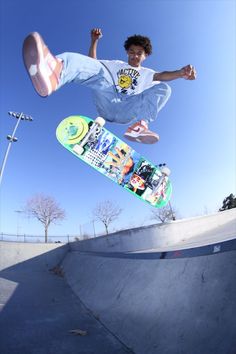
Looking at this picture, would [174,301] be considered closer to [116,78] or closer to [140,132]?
[140,132]

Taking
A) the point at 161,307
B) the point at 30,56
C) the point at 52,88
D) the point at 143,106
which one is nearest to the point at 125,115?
the point at 143,106

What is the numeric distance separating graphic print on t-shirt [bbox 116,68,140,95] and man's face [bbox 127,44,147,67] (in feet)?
0.45

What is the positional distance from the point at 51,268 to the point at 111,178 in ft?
36.2

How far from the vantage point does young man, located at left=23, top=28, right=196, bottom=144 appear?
9.70ft

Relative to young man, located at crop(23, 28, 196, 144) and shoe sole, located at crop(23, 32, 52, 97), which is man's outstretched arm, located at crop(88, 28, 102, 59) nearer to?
young man, located at crop(23, 28, 196, 144)

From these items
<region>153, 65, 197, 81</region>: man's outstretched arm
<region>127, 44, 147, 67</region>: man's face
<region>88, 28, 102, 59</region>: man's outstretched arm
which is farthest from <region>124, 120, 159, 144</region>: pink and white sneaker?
<region>88, 28, 102, 59</region>: man's outstretched arm

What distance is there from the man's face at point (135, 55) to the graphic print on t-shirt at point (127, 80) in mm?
137

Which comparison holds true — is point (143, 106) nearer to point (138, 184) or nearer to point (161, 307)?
point (138, 184)

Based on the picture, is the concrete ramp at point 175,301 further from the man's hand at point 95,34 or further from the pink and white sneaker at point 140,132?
the man's hand at point 95,34

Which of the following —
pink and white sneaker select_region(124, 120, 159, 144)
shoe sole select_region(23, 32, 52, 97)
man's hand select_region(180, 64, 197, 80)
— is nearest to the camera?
shoe sole select_region(23, 32, 52, 97)

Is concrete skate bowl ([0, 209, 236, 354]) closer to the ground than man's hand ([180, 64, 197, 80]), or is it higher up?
closer to the ground

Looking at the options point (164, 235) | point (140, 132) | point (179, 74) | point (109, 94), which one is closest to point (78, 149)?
point (140, 132)

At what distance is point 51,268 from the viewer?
14703 mm

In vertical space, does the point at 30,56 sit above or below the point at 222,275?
above
